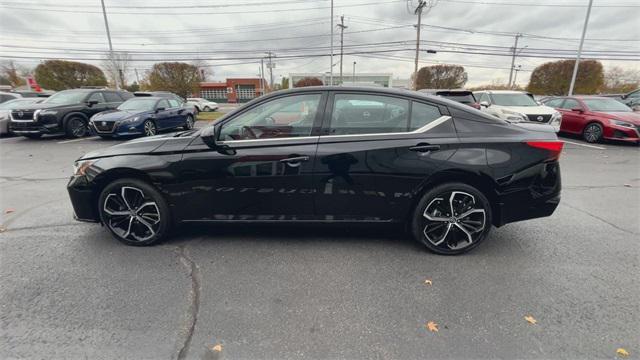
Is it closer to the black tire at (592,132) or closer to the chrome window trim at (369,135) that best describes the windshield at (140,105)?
the chrome window trim at (369,135)

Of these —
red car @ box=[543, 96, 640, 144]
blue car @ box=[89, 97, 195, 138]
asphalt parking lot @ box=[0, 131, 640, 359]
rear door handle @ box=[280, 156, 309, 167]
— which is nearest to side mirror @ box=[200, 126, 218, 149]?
rear door handle @ box=[280, 156, 309, 167]

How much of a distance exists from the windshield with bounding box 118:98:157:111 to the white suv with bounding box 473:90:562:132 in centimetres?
1168

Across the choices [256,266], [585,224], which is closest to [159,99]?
[256,266]

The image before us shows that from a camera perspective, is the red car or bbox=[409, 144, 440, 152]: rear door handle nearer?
bbox=[409, 144, 440, 152]: rear door handle

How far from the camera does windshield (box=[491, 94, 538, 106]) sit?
422 inches

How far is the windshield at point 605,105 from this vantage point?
10031 millimetres

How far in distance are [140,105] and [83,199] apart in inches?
352

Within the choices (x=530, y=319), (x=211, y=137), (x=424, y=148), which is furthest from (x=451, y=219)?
(x=211, y=137)

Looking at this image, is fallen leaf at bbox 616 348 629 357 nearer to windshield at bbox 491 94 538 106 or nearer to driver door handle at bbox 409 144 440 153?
driver door handle at bbox 409 144 440 153

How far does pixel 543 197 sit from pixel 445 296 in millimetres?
1513

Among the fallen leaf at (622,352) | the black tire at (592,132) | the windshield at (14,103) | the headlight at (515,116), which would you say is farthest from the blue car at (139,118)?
the black tire at (592,132)

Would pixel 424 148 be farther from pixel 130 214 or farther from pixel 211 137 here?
pixel 130 214

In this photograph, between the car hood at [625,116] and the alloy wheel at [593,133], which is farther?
the alloy wheel at [593,133]

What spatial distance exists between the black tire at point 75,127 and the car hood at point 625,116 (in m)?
17.6
